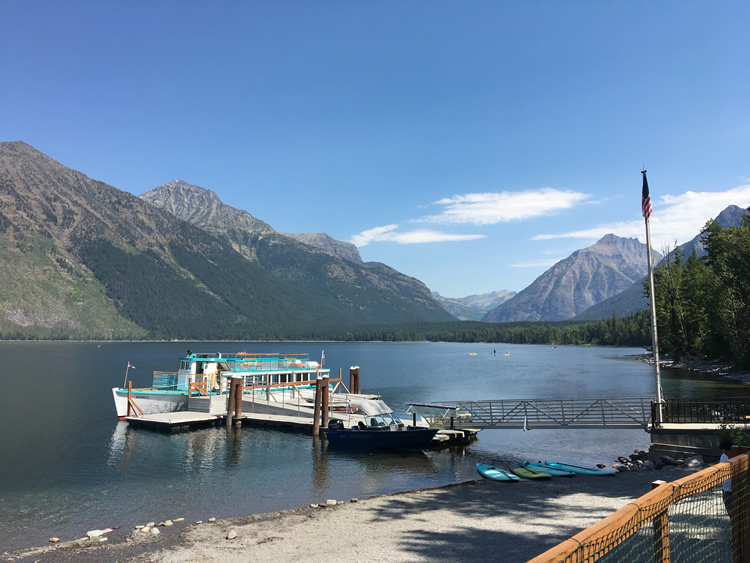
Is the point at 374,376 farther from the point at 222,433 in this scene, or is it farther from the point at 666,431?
the point at 666,431

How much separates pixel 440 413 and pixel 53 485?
26.2 m

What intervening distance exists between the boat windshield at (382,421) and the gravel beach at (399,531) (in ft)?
42.7

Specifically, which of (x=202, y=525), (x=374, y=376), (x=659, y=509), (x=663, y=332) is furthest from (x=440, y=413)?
(x=663, y=332)

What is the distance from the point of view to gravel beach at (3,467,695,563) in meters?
17.1

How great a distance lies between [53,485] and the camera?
3014 cm

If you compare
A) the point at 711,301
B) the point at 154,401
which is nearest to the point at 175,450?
the point at 154,401

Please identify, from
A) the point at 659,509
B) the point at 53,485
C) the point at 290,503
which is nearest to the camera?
the point at 659,509

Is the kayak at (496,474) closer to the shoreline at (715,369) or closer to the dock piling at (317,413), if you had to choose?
the dock piling at (317,413)

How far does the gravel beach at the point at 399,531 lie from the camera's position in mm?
17094

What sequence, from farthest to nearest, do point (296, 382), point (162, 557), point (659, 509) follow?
point (296, 382), point (162, 557), point (659, 509)

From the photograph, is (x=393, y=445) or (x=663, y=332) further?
(x=663, y=332)

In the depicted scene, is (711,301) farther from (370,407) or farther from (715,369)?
(370,407)

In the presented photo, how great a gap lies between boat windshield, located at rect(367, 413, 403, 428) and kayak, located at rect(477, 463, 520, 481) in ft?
31.2

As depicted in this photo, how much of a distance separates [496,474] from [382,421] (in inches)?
471
